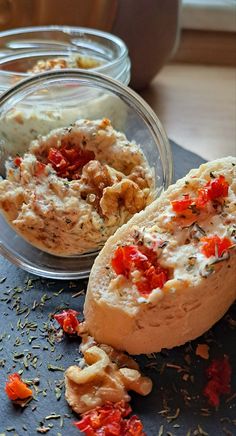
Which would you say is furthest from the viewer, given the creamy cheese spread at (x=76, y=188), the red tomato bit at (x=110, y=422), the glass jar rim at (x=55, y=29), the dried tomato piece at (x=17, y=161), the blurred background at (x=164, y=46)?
the blurred background at (x=164, y=46)

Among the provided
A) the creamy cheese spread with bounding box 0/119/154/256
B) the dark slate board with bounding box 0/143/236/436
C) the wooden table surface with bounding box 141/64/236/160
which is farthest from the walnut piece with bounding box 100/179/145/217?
the wooden table surface with bounding box 141/64/236/160

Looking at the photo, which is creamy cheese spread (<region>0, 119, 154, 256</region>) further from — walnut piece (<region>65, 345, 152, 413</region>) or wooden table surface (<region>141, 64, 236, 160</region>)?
wooden table surface (<region>141, 64, 236, 160</region>)

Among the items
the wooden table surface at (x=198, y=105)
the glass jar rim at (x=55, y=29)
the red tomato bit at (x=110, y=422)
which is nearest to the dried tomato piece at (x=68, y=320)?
the red tomato bit at (x=110, y=422)

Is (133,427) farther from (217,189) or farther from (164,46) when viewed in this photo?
Answer: (164,46)

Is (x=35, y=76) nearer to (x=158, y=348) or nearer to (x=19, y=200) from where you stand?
(x=19, y=200)

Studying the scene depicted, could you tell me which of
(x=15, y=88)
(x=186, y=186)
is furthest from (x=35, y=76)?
(x=186, y=186)

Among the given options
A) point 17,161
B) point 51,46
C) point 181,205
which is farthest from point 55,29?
point 181,205

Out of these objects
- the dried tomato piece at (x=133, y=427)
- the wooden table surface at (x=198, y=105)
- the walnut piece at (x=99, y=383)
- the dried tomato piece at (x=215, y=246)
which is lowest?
the wooden table surface at (x=198, y=105)

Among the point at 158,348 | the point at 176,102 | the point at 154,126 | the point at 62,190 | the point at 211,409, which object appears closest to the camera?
the point at 211,409

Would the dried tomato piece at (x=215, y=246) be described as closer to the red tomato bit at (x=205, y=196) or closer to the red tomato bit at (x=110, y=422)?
the red tomato bit at (x=205, y=196)
